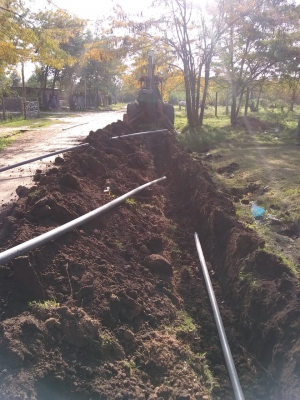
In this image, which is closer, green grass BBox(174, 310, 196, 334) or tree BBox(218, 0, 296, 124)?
green grass BBox(174, 310, 196, 334)

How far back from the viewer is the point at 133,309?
143 inches

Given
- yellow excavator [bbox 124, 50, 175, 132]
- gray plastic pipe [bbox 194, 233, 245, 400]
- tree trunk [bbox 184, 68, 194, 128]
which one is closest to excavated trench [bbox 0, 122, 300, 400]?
gray plastic pipe [bbox 194, 233, 245, 400]

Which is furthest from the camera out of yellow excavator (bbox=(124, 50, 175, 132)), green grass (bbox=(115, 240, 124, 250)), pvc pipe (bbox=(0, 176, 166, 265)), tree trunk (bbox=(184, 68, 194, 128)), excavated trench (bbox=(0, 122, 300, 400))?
tree trunk (bbox=(184, 68, 194, 128))

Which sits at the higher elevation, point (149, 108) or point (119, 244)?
point (149, 108)

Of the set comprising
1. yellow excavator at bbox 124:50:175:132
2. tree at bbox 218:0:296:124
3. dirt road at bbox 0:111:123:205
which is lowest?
dirt road at bbox 0:111:123:205

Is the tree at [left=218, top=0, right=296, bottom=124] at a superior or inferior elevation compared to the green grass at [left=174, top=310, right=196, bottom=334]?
superior

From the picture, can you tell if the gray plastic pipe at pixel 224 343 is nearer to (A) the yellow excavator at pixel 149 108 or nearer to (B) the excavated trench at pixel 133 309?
(B) the excavated trench at pixel 133 309

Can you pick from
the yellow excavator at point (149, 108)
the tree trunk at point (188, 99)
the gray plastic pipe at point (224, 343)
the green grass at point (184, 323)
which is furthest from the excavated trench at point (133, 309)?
the tree trunk at point (188, 99)

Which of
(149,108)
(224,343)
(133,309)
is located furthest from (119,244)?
(149,108)

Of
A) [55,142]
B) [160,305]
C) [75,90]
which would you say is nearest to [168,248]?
[160,305]

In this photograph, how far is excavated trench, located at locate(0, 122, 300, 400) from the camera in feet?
9.16

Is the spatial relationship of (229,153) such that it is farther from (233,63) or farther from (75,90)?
(75,90)

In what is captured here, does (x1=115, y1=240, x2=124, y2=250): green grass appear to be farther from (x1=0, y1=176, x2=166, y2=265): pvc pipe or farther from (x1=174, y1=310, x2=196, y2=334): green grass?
(x1=174, y1=310, x2=196, y2=334): green grass

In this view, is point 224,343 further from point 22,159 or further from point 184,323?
point 22,159
